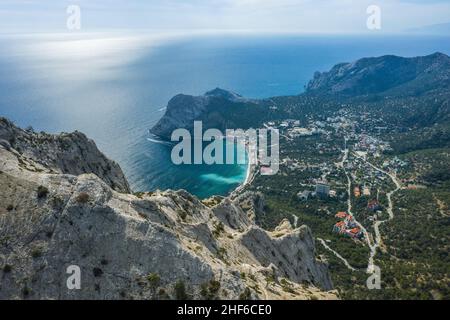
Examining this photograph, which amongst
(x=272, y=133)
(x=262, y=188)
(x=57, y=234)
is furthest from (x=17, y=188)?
(x=272, y=133)

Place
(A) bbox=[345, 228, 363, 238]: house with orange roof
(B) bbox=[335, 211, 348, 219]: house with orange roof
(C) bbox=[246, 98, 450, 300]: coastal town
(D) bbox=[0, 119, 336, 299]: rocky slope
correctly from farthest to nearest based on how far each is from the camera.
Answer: (B) bbox=[335, 211, 348, 219]: house with orange roof < (A) bbox=[345, 228, 363, 238]: house with orange roof < (C) bbox=[246, 98, 450, 300]: coastal town < (D) bbox=[0, 119, 336, 299]: rocky slope

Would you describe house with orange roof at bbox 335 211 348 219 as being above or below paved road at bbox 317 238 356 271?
above

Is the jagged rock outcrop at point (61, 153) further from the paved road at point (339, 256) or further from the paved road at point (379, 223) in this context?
the paved road at point (379, 223)

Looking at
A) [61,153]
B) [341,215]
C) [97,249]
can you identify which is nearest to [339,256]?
[341,215]

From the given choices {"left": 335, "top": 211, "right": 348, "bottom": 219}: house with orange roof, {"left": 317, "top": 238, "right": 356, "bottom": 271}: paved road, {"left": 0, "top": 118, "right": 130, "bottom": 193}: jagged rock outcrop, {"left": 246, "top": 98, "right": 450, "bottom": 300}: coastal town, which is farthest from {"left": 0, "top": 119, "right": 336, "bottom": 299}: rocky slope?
{"left": 335, "top": 211, "right": 348, "bottom": 219}: house with orange roof

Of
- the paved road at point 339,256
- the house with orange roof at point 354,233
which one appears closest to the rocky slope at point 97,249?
the paved road at point 339,256

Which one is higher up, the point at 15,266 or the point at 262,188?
the point at 15,266

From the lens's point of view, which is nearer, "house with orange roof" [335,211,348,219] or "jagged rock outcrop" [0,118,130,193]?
"jagged rock outcrop" [0,118,130,193]

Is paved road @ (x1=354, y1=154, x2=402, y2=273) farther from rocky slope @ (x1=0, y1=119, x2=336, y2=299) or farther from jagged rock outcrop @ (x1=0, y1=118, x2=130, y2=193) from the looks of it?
jagged rock outcrop @ (x1=0, y1=118, x2=130, y2=193)

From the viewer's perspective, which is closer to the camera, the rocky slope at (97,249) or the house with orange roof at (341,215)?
the rocky slope at (97,249)

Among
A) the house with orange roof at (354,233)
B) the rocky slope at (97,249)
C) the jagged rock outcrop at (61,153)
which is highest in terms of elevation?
the jagged rock outcrop at (61,153)
